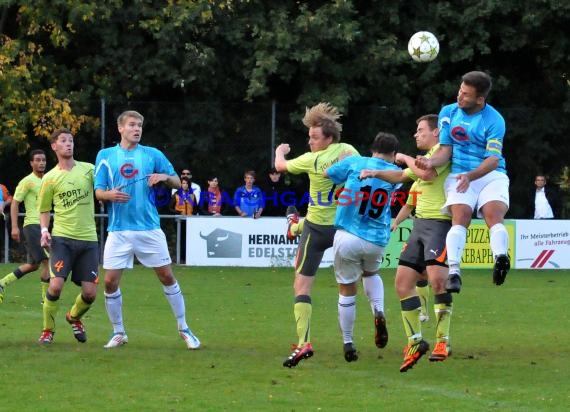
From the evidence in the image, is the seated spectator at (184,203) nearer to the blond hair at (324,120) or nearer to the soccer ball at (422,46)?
the soccer ball at (422,46)

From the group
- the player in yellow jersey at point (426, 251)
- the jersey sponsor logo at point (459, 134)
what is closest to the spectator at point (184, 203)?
the player in yellow jersey at point (426, 251)

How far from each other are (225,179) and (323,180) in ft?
46.2

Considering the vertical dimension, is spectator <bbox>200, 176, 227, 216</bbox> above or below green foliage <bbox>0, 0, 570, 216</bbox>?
below

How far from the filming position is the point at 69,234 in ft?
39.2

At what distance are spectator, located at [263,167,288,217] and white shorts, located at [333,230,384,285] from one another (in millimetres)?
13086

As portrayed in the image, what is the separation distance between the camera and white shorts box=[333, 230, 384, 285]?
1028cm

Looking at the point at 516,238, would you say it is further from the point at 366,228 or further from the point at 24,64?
the point at 366,228

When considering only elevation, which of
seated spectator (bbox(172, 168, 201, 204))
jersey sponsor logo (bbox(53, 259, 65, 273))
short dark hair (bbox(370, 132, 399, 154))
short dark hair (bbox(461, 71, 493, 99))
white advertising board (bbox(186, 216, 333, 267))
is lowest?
white advertising board (bbox(186, 216, 333, 267))

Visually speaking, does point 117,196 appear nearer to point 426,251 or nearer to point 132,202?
point 132,202

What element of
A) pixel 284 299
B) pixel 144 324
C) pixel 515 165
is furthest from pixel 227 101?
pixel 144 324

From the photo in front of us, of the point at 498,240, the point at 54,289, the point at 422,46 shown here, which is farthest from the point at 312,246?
the point at 422,46

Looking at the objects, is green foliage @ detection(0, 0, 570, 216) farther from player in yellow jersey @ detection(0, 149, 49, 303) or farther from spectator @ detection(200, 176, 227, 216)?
player in yellow jersey @ detection(0, 149, 49, 303)

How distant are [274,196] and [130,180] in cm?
1251

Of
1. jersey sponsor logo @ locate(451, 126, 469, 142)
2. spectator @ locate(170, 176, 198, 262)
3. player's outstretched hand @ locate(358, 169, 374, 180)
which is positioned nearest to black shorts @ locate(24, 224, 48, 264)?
spectator @ locate(170, 176, 198, 262)
